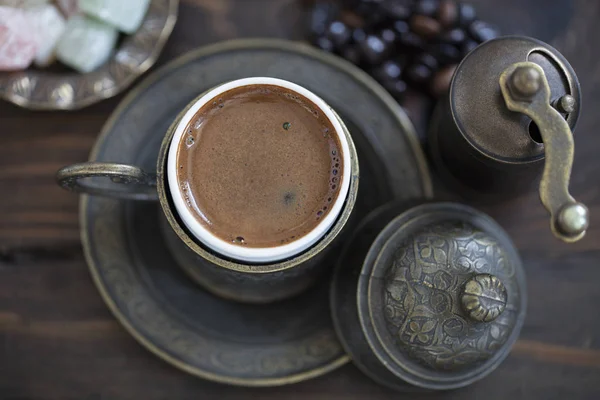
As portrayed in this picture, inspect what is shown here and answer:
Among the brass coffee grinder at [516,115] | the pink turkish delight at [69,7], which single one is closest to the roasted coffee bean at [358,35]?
the brass coffee grinder at [516,115]

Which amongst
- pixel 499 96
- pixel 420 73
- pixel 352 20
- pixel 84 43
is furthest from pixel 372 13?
pixel 84 43

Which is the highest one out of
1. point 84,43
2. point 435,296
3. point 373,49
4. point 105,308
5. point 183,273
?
point 373,49

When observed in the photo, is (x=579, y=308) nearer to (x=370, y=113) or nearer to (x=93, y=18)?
(x=370, y=113)

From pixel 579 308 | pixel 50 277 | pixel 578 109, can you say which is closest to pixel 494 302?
pixel 578 109

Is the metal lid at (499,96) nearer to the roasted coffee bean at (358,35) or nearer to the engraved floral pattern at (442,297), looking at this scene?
the engraved floral pattern at (442,297)

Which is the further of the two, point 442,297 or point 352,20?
point 352,20

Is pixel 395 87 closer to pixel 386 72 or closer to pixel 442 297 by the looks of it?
pixel 386 72

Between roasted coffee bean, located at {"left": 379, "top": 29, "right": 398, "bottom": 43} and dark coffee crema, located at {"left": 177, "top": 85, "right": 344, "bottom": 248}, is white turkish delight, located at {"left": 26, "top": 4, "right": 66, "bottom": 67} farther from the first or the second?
roasted coffee bean, located at {"left": 379, "top": 29, "right": 398, "bottom": 43}
